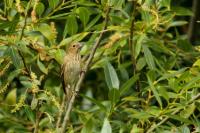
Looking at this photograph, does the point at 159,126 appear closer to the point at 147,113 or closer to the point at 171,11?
the point at 147,113

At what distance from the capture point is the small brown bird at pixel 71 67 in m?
4.90

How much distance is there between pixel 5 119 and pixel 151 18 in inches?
60.2

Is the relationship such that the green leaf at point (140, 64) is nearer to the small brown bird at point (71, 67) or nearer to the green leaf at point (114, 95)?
the small brown bird at point (71, 67)

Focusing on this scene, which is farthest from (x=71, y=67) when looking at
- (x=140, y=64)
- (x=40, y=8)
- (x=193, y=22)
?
(x=193, y=22)

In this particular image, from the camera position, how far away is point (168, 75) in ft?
13.5

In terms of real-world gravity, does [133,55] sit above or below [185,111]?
above

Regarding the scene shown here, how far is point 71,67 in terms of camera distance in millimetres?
5074

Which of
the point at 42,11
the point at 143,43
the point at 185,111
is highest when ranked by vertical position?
the point at 42,11

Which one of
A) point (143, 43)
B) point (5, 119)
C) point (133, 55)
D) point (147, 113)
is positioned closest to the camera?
point (147, 113)

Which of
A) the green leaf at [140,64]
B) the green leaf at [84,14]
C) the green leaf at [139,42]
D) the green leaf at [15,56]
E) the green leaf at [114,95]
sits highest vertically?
the green leaf at [84,14]

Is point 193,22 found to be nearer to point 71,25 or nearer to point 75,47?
point 75,47

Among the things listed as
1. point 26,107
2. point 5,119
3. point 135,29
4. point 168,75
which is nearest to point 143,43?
point 135,29

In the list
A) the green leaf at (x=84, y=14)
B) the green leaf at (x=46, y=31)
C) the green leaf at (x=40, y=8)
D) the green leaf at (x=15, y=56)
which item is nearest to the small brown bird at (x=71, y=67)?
the green leaf at (x=46, y=31)

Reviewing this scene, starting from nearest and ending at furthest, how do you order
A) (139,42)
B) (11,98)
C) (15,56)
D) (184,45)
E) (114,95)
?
(15,56), (114,95), (139,42), (184,45), (11,98)
